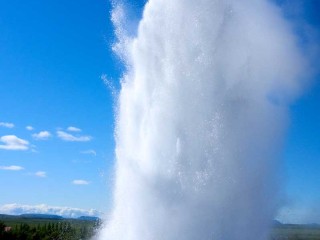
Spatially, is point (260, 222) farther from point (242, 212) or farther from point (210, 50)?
point (210, 50)

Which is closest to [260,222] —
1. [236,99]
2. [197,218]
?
[197,218]

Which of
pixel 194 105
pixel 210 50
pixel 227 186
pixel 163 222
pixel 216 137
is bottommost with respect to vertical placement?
pixel 163 222

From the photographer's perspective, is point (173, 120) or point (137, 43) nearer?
point (173, 120)

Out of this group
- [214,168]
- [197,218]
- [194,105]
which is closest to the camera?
[197,218]

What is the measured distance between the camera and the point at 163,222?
23438 millimetres

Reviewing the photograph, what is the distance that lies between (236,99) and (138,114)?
698 centimetres

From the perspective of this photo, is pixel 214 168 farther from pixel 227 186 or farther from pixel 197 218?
pixel 197 218

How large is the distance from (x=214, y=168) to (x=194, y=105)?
14.7ft

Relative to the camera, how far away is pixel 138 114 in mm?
28438

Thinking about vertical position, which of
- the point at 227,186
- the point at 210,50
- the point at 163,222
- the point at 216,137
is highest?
the point at 210,50

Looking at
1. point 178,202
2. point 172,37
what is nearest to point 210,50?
point 172,37

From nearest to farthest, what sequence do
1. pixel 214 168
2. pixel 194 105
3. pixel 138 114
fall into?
pixel 214 168, pixel 194 105, pixel 138 114

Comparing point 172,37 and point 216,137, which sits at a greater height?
point 172,37

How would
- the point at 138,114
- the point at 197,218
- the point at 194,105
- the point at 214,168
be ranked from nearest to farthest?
the point at 197,218 → the point at 214,168 → the point at 194,105 → the point at 138,114
